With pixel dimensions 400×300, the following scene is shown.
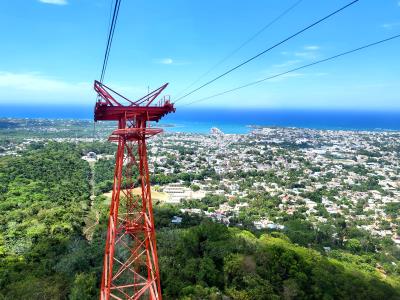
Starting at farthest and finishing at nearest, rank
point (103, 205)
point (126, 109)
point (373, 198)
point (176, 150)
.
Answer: point (176, 150), point (373, 198), point (103, 205), point (126, 109)

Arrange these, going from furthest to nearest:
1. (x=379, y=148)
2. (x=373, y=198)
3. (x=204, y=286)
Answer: (x=379, y=148) < (x=373, y=198) < (x=204, y=286)

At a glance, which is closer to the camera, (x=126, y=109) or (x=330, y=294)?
(x=126, y=109)

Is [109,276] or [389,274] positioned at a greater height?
[109,276]

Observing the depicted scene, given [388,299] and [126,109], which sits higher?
[126,109]

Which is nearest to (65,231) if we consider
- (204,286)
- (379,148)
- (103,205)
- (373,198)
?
(103,205)

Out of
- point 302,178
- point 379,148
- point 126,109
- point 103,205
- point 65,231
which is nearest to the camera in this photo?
point 126,109

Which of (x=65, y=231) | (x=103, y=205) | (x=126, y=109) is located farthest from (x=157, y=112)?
(x=103, y=205)

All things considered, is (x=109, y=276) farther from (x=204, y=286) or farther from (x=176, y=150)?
(x=176, y=150)

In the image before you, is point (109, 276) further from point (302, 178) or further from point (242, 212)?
point (302, 178)

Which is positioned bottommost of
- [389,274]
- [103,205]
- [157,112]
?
[389,274]
